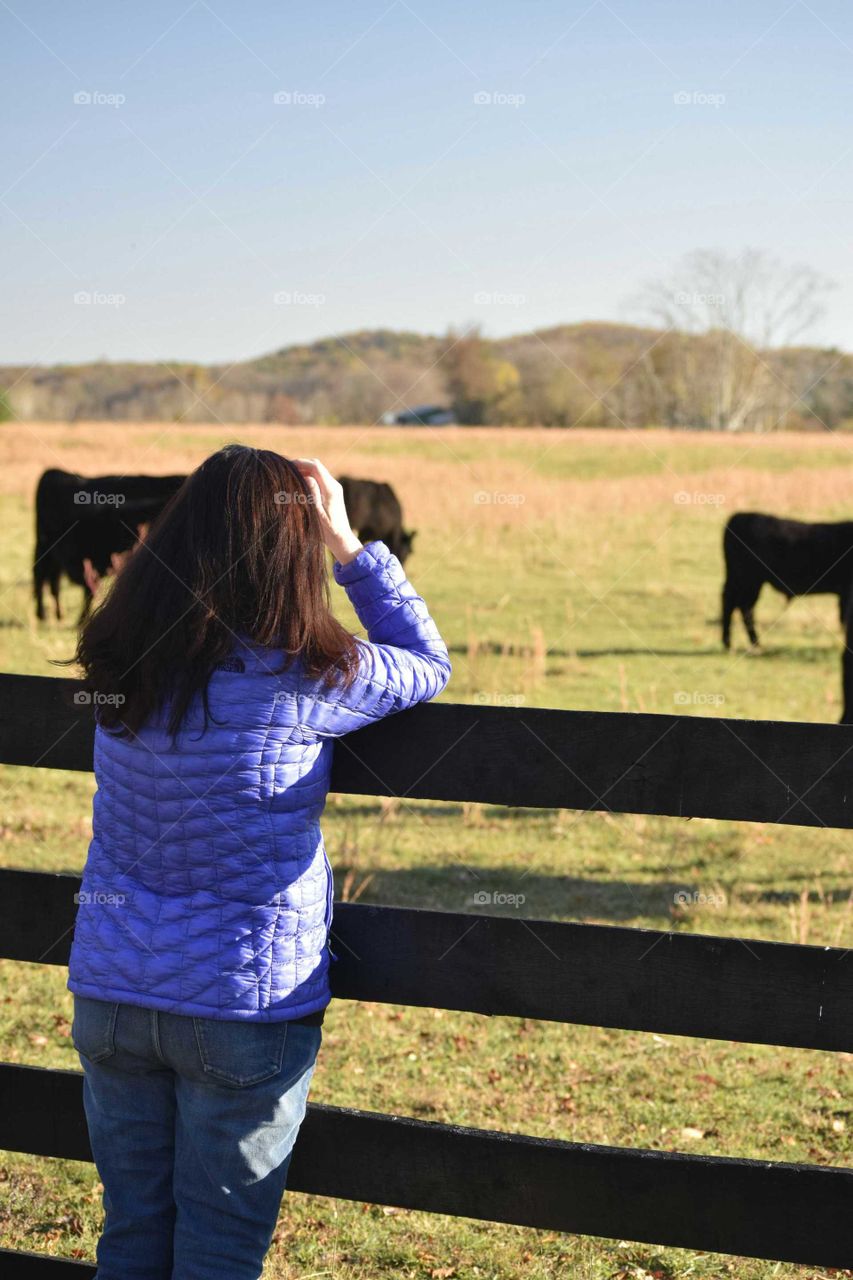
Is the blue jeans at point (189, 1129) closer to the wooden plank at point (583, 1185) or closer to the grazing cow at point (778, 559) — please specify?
the wooden plank at point (583, 1185)

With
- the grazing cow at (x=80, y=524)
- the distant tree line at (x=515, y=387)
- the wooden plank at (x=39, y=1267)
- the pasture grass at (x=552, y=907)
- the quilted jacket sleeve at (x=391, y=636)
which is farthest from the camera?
the distant tree line at (x=515, y=387)

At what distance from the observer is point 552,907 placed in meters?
6.66

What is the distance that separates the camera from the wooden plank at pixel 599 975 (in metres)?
2.42

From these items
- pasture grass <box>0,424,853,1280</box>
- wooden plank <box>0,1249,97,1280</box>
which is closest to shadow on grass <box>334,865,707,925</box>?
pasture grass <box>0,424,853,1280</box>

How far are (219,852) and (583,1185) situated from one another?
110 centimetres

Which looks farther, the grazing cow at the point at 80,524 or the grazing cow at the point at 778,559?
the grazing cow at the point at 778,559

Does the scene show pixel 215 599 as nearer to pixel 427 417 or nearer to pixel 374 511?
pixel 374 511

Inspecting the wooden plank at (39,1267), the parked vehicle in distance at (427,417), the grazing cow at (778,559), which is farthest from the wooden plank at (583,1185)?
the parked vehicle in distance at (427,417)

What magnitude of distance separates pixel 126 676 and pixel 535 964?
107cm

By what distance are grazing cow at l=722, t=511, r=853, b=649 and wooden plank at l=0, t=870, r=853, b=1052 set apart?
43.4 feet

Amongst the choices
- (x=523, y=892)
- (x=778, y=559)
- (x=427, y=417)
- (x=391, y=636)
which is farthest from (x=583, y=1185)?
(x=427, y=417)

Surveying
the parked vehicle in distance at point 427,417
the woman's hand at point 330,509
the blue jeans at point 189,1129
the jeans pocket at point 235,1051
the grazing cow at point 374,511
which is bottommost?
the blue jeans at point 189,1129

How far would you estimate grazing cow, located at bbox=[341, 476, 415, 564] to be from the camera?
19.7 m

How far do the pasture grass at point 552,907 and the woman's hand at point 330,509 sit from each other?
85.8 inches
